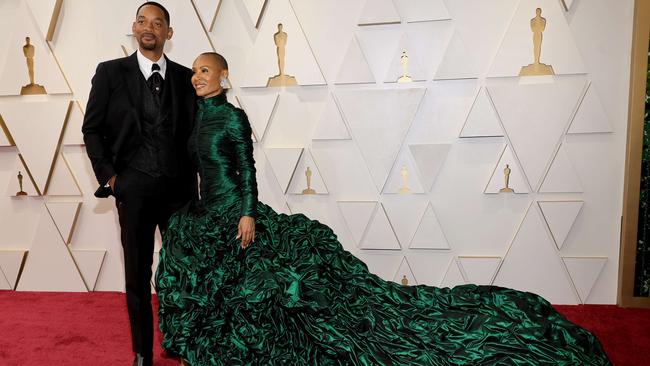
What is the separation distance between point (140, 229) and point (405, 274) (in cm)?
173

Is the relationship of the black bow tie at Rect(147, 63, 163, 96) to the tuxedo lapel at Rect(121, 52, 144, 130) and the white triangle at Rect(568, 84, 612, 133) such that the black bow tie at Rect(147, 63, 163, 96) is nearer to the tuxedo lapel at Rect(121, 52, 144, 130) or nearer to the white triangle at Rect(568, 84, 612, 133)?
the tuxedo lapel at Rect(121, 52, 144, 130)

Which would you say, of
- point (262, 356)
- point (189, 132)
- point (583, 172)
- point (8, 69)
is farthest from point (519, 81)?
point (8, 69)

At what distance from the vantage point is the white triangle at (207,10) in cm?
321

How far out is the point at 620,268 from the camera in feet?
10.1

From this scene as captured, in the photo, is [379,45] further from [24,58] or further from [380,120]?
[24,58]

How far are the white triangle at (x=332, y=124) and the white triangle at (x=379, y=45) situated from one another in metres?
0.33

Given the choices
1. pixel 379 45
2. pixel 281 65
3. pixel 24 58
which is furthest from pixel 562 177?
pixel 24 58

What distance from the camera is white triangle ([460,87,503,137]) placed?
309cm

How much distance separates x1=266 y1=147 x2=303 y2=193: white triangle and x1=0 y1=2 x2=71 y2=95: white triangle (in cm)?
147

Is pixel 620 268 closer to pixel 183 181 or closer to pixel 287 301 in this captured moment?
pixel 287 301

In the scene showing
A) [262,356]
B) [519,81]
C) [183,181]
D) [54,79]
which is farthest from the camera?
[54,79]

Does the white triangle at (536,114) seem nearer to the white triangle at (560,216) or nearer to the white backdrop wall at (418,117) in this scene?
the white backdrop wall at (418,117)

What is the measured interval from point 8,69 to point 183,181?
76.7 inches

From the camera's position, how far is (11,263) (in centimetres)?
354
